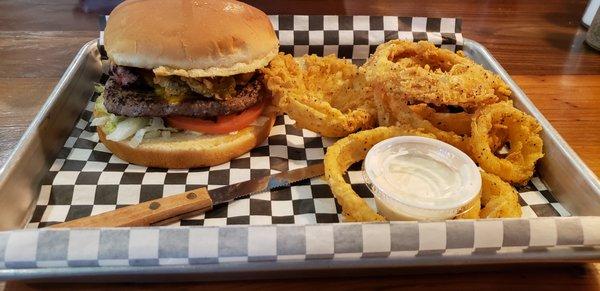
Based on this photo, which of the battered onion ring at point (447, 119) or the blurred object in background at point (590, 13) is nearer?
the battered onion ring at point (447, 119)

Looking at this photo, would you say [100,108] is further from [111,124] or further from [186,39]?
[186,39]

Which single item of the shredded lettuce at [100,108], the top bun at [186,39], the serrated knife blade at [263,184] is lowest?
the serrated knife blade at [263,184]

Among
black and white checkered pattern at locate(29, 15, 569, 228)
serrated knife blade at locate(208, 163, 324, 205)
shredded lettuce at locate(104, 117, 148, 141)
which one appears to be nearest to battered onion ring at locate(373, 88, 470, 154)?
black and white checkered pattern at locate(29, 15, 569, 228)

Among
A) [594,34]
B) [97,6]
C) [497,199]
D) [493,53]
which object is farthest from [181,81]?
[594,34]

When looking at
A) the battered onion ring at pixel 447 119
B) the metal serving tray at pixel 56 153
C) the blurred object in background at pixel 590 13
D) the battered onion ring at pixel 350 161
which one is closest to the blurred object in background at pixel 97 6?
the metal serving tray at pixel 56 153

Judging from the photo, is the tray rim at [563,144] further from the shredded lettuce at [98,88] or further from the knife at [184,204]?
the shredded lettuce at [98,88]

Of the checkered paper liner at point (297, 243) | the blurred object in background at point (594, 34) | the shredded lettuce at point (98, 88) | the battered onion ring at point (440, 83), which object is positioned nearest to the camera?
the checkered paper liner at point (297, 243)
